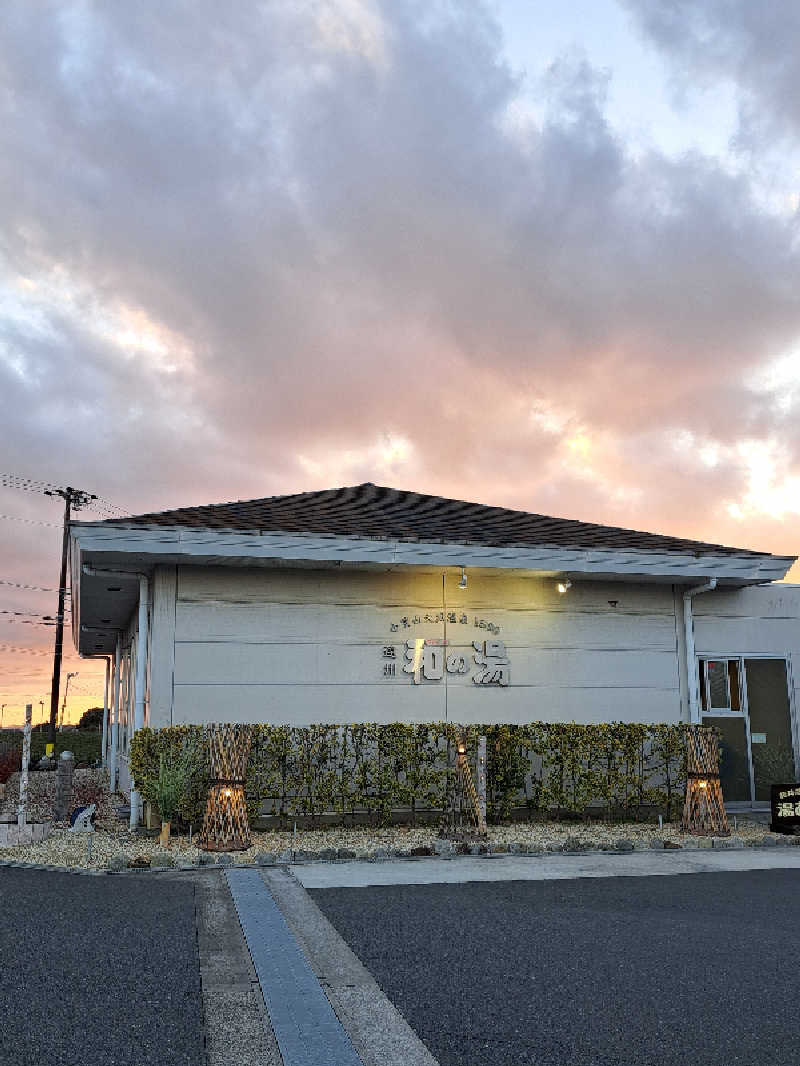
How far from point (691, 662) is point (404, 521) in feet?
17.1

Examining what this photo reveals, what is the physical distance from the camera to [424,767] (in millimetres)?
12016

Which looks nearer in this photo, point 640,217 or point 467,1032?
point 467,1032

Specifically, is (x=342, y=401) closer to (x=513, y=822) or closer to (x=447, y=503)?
(x=447, y=503)

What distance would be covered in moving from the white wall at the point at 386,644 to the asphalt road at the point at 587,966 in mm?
4778

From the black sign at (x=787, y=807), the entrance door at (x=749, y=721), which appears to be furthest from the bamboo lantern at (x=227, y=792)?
the entrance door at (x=749, y=721)

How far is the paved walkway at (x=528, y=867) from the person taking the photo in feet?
27.7

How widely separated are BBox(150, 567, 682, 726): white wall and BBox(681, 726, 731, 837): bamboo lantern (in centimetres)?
201

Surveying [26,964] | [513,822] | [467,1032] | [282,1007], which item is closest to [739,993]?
[467,1032]

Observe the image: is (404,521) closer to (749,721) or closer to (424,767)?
(424,767)

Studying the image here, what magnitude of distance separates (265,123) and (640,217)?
6.50 meters

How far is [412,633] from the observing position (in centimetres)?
1303

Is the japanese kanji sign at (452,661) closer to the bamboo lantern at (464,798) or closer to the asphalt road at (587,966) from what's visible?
the bamboo lantern at (464,798)

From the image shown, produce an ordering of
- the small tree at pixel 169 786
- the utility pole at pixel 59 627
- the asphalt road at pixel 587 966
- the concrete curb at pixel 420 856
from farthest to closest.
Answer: the utility pole at pixel 59 627 < the small tree at pixel 169 786 < the concrete curb at pixel 420 856 < the asphalt road at pixel 587 966

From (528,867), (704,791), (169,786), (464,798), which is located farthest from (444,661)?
(169,786)
